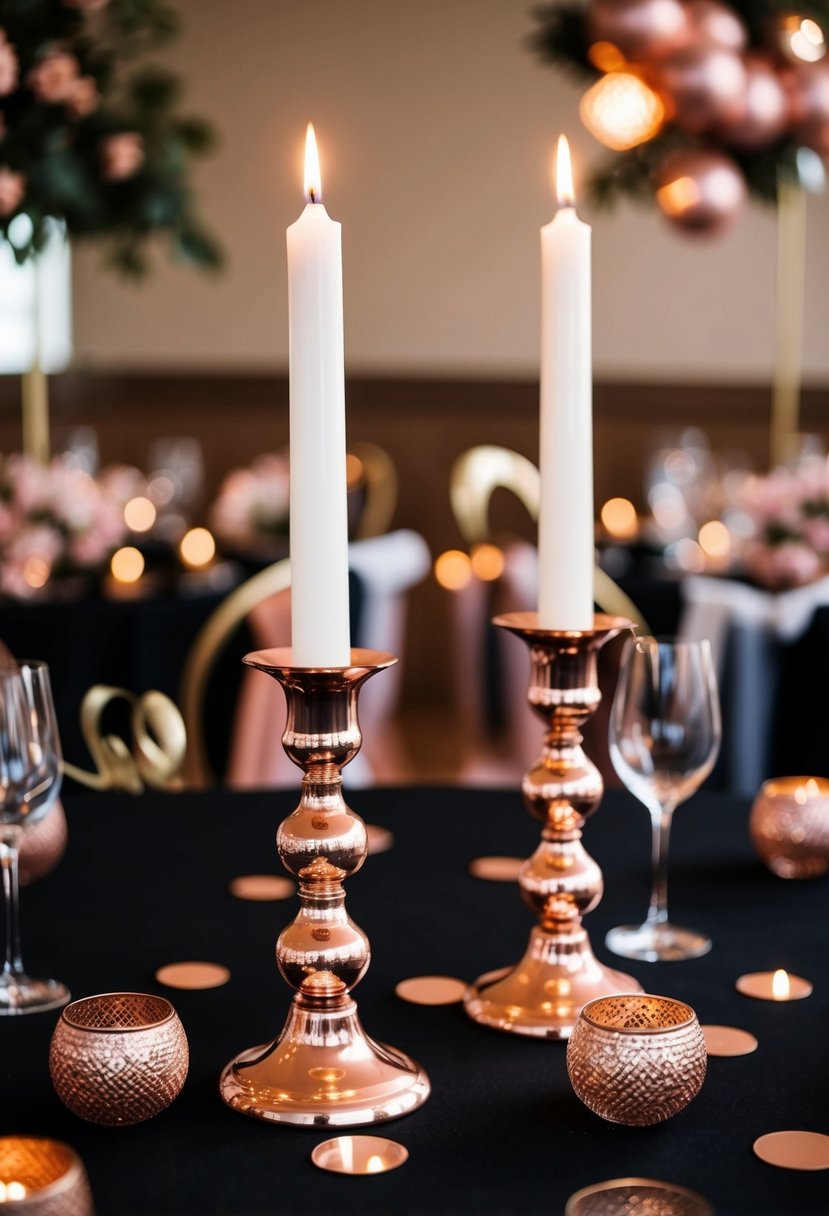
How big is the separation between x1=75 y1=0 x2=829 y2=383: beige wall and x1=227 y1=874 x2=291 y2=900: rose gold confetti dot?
18.8 feet

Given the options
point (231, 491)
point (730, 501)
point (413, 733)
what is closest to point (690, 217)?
point (730, 501)

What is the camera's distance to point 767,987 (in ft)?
3.41

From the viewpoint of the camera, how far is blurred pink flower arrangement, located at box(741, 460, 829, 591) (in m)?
3.12

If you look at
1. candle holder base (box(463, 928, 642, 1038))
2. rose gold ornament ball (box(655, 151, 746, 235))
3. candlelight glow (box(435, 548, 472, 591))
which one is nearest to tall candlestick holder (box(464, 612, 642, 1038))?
candle holder base (box(463, 928, 642, 1038))

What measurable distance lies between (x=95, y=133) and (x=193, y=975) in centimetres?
248

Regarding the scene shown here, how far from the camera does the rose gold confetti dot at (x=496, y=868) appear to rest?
1.30m

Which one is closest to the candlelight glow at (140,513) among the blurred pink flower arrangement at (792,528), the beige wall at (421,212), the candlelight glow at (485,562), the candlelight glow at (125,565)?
the candlelight glow at (125,565)

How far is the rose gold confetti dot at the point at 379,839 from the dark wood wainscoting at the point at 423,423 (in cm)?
518

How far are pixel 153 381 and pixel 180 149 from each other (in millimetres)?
3590

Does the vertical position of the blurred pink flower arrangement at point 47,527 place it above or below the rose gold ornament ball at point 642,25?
below

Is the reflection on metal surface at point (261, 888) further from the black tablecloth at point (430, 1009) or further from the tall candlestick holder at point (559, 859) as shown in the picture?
the tall candlestick holder at point (559, 859)

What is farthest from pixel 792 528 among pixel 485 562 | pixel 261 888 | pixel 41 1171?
pixel 41 1171

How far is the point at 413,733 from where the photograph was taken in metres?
6.25

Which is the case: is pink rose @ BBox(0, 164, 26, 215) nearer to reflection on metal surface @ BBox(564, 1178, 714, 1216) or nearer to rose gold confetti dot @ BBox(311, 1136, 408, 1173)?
rose gold confetti dot @ BBox(311, 1136, 408, 1173)
